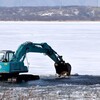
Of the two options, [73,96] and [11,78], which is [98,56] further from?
[73,96]

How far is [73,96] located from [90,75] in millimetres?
5387

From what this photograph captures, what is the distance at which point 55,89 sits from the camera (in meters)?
13.5

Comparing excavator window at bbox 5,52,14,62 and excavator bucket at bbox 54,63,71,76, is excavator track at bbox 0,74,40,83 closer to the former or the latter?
excavator window at bbox 5,52,14,62

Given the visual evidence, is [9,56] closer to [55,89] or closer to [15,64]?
[15,64]

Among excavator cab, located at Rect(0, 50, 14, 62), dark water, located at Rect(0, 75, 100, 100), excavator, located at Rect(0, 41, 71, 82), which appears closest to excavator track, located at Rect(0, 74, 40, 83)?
excavator, located at Rect(0, 41, 71, 82)

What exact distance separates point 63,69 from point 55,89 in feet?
14.0

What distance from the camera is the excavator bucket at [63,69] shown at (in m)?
17.6

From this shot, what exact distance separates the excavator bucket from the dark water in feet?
0.87

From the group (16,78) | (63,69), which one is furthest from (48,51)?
(16,78)

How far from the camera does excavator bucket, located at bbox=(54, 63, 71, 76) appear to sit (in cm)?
1759

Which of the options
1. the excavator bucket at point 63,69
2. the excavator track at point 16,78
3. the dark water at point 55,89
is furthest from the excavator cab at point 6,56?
the excavator bucket at point 63,69

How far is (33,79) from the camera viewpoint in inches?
644

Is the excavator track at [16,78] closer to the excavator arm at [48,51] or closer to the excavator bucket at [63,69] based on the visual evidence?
the excavator arm at [48,51]

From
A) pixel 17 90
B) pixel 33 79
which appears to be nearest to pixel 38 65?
pixel 33 79
